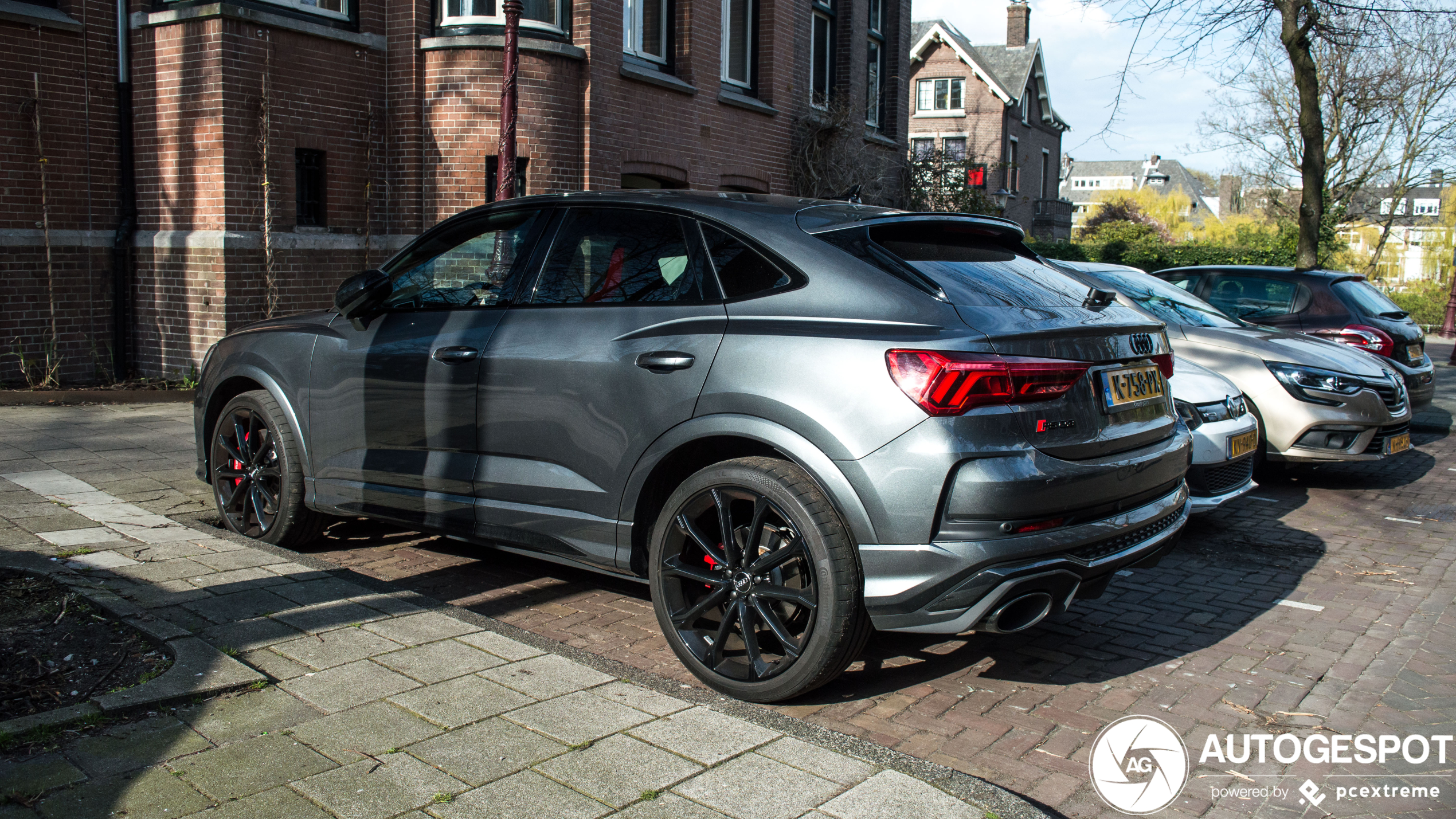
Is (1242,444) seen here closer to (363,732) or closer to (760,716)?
(760,716)

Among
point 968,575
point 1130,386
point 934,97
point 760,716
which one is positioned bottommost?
point 760,716

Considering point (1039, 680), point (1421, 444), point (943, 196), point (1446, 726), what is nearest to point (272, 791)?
point (1039, 680)

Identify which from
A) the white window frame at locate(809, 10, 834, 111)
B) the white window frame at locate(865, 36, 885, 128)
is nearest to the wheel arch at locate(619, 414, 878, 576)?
the white window frame at locate(809, 10, 834, 111)

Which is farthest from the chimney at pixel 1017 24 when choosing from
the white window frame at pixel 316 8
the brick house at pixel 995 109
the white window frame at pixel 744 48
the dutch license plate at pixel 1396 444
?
the dutch license plate at pixel 1396 444

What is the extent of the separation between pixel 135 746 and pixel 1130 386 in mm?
3321

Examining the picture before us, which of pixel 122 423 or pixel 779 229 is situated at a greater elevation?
pixel 779 229

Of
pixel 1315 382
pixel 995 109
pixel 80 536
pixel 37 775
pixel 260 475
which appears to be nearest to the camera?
pixel 37 775

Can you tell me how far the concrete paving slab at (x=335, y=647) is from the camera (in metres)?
3.67

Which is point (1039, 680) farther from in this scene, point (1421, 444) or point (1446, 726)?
point (1421, 444)

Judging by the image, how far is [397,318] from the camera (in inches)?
194

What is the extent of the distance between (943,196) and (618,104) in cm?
997

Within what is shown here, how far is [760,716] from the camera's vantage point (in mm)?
3402

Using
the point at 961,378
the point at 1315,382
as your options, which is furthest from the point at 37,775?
the point at 1315,382

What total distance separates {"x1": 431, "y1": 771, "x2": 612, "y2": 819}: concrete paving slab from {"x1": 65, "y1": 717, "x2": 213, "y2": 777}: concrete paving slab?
817 mm
